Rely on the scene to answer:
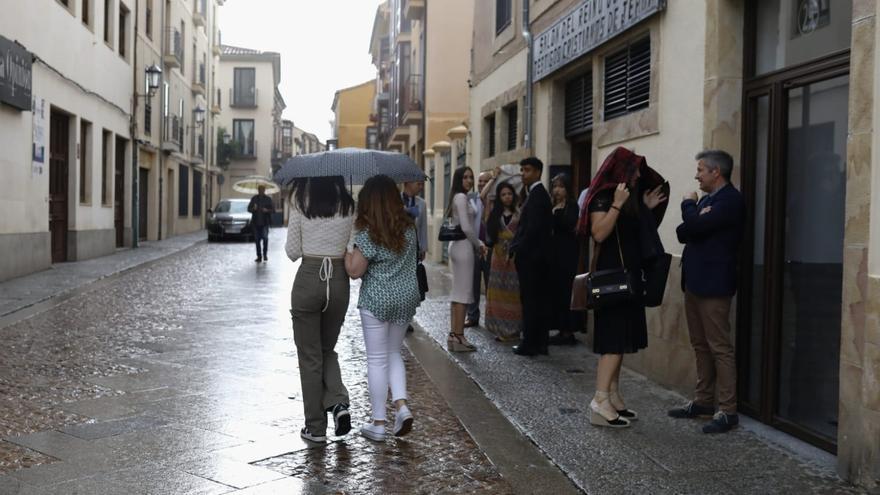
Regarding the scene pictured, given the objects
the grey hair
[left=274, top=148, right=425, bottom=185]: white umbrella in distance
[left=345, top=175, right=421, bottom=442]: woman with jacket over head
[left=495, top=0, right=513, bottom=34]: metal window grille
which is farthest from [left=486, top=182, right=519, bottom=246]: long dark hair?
[left=495, top=0, right=513, bottom=34]: metal window grille

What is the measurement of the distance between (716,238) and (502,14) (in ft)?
29.1

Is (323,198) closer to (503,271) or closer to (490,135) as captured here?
(503,271)

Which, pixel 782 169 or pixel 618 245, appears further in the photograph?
pixel 618 245

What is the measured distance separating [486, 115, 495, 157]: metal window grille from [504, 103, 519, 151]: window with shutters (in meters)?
1.05

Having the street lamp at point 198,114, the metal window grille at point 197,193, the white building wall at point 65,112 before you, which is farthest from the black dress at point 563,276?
the metal window grille at point 197,193

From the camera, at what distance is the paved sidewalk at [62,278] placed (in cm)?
1190

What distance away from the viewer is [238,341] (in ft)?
29.8

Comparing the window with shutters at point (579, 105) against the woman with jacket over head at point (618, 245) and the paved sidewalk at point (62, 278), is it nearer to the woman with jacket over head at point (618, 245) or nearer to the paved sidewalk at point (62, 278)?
the woman with jacket over head at point (618, 245)

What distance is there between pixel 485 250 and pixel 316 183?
4.23 m

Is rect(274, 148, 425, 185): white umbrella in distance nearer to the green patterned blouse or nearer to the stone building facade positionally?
the green patterned blouse

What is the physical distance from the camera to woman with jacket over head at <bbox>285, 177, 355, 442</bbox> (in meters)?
5.27

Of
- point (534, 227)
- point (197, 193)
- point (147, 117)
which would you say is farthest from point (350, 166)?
point (197, 193)

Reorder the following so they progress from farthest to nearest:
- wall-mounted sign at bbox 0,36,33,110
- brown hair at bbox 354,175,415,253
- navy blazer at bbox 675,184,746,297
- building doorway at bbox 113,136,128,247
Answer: building doorway at bbox 113,136,128,247
wall-mounted sign at bbox 0,36,33,110
navy blazer at bbox 675,184,746,297
brown hair at bbox 354,175,415,253

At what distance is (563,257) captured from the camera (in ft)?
29.1
